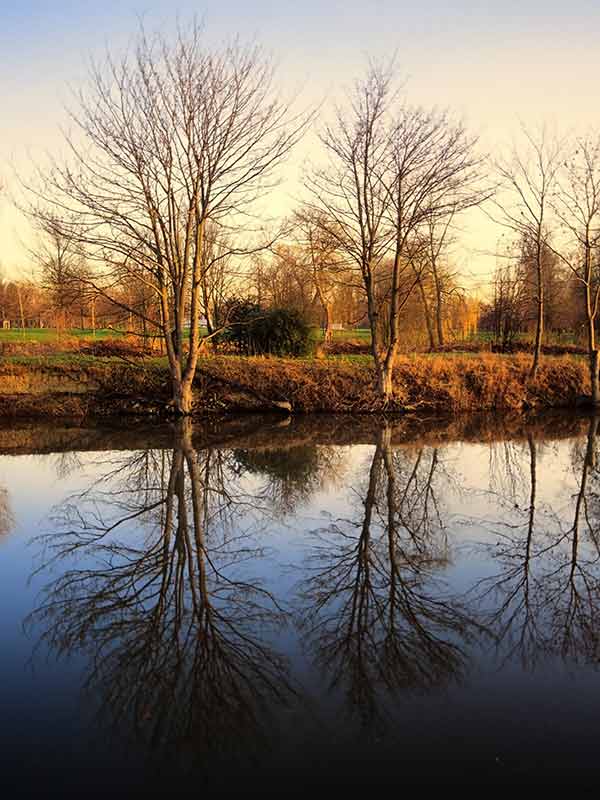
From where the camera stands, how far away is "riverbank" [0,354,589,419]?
20719 millimetres

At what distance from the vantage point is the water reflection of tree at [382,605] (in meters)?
5.24

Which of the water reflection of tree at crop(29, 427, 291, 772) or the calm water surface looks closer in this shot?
the calm water surface

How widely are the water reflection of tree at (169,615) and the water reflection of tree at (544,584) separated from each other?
6.76 ft

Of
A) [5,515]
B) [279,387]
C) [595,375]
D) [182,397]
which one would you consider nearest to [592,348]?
[595,375]

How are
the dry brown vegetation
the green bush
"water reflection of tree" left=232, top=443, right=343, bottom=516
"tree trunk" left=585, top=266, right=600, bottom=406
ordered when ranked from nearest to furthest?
"water reflection of tree" left=232, top=443, right=343, bottom=516 → "tree trunk" left=585, top=266, right=600, bottom=406 → the dry brown vegetation → the green bush

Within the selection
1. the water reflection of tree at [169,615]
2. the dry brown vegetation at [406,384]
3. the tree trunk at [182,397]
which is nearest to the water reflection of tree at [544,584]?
the water reflection of tree at [169,615]

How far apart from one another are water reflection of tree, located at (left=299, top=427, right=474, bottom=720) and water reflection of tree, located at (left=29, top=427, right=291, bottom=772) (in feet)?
1.71

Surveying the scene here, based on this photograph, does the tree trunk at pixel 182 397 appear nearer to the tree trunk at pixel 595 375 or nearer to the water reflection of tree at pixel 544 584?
the water reflection of tree at pixel 544 584

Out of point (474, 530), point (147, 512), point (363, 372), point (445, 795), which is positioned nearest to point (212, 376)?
point (363, 372)

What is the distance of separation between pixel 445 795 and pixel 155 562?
183 inches

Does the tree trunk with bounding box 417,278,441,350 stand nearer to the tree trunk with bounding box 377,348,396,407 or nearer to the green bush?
the green bush

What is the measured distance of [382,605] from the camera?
6.56m

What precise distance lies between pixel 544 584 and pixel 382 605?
5.97ft

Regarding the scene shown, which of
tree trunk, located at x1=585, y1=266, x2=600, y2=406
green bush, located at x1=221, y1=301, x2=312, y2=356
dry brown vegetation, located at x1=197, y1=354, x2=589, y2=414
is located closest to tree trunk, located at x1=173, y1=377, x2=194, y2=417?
dry brown vegetation, located at x1=197, y1=354, x2=589, y2=414
